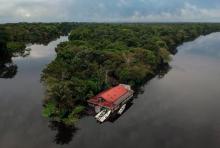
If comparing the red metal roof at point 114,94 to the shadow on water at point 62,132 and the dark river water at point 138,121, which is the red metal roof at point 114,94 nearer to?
the dark river water at point 138,121

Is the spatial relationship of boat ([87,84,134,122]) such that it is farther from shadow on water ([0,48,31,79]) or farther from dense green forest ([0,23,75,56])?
dense green forest ([0,23,75,56])

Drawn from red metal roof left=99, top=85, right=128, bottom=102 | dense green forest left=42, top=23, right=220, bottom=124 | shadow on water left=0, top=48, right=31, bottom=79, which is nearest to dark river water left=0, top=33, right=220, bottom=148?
dense green forest left=42, top=23, right=220, bottom=124

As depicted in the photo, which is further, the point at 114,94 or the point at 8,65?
the point at 8,65

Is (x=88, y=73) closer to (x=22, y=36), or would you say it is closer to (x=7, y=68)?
(x=7, y=68)

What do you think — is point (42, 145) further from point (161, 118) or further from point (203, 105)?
point (203, 105)

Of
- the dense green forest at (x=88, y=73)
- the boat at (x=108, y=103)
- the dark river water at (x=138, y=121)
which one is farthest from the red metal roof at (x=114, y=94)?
the dark river water at (x=138, y=121)

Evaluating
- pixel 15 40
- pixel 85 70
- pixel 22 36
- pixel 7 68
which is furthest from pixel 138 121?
pixel 22 36

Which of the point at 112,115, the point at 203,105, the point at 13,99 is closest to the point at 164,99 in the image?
the point at 203,105
